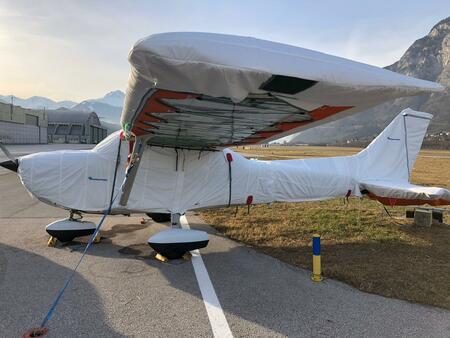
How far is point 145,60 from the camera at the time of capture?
6.55ft

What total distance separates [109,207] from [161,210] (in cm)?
82

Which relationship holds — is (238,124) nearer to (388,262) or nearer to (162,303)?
(162,303)

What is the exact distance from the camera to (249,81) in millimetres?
2129

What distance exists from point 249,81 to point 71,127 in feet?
326

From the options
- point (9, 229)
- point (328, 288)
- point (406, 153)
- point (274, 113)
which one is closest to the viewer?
point (274, 113)

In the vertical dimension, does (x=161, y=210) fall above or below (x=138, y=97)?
below

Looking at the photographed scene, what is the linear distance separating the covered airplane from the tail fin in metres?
0.02

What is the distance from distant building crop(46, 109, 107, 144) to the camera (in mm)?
90250

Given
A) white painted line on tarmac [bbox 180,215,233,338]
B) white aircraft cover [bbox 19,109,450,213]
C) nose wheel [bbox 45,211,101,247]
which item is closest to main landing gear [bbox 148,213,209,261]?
white painted line on tarmac [bbox 180,215,233,338]

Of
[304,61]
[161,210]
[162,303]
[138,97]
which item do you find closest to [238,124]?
[138,97]

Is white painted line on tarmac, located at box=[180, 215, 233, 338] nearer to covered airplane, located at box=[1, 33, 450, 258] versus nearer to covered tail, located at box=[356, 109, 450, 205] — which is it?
covered airplane, located at box=[1, 33, 450, 258]

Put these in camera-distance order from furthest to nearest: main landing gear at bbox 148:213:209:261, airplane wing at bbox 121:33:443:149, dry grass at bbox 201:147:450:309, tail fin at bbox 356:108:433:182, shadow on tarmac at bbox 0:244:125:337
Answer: tail fin at bbox 356:108:433:182
main landing gear at bbox 148:213:209:261
dry grass at bbox 201:147:450:309
shadow on tarmac at bbox 0:244:125:337
airplane wing at bbox 121:33:443:149

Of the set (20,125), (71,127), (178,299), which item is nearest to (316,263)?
(178,299)

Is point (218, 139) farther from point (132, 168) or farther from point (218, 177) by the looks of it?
point (218, 177)
